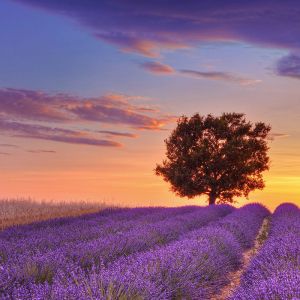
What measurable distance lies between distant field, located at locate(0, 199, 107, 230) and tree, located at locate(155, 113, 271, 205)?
14.2ft

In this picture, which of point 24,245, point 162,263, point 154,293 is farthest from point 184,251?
point 24,245

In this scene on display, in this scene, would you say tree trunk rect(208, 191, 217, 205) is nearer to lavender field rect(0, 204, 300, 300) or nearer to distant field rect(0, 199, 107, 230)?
distant field rect(0, 199, 107, 230)

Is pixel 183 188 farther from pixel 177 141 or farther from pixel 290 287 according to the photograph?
pixel 290 287

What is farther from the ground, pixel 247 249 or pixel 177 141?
pixel 177 141

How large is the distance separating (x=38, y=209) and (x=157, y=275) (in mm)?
14467

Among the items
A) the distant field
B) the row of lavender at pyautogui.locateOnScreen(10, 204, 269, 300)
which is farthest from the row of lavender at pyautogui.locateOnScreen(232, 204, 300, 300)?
the distant field

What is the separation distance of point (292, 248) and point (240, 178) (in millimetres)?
17627

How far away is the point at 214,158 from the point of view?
23.5 m

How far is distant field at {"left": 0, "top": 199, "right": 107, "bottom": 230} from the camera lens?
1692 centimetres

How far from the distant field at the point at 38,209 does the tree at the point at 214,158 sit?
4.34 m

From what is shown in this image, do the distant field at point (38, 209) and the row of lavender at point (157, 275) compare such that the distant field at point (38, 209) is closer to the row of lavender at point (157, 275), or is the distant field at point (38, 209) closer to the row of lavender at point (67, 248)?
the row of lavender at point (67, 248)

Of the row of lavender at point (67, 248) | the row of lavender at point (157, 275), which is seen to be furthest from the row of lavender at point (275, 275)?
the row of lavender at point (67, 248)

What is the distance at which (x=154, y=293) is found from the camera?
16.2ft

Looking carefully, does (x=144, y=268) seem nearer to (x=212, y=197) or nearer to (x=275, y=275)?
(x=275, y=275)
